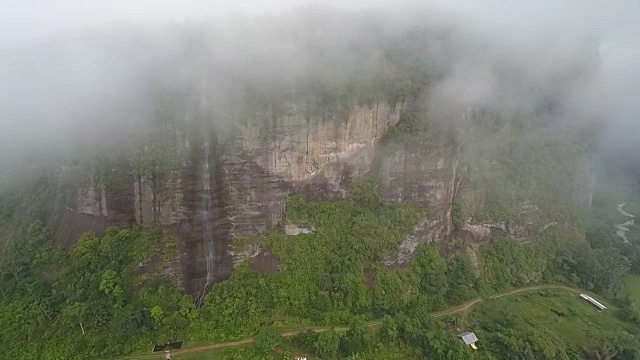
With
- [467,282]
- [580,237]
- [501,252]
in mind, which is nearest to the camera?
[467,282]

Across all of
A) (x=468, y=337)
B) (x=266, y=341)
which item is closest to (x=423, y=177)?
(x=468, y=337)

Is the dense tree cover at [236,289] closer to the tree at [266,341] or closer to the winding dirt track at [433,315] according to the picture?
the tree at [266,341]

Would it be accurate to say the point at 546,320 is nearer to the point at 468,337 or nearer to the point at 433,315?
the point at 468,337

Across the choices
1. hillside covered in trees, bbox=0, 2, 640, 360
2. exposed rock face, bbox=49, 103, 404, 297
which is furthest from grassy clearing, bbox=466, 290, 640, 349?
exposed rock face, bbox=49, 103, 404, 297

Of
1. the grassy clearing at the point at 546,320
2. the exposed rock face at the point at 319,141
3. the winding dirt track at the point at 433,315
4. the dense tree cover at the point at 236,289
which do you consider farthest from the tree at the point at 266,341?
the grassy clearing at the point at 546,320

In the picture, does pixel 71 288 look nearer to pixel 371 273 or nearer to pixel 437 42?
pixel 371 273

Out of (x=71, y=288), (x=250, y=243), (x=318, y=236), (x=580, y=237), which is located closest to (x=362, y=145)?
(x=318, y=236)

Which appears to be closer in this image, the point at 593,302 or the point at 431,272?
the point at 431,272
